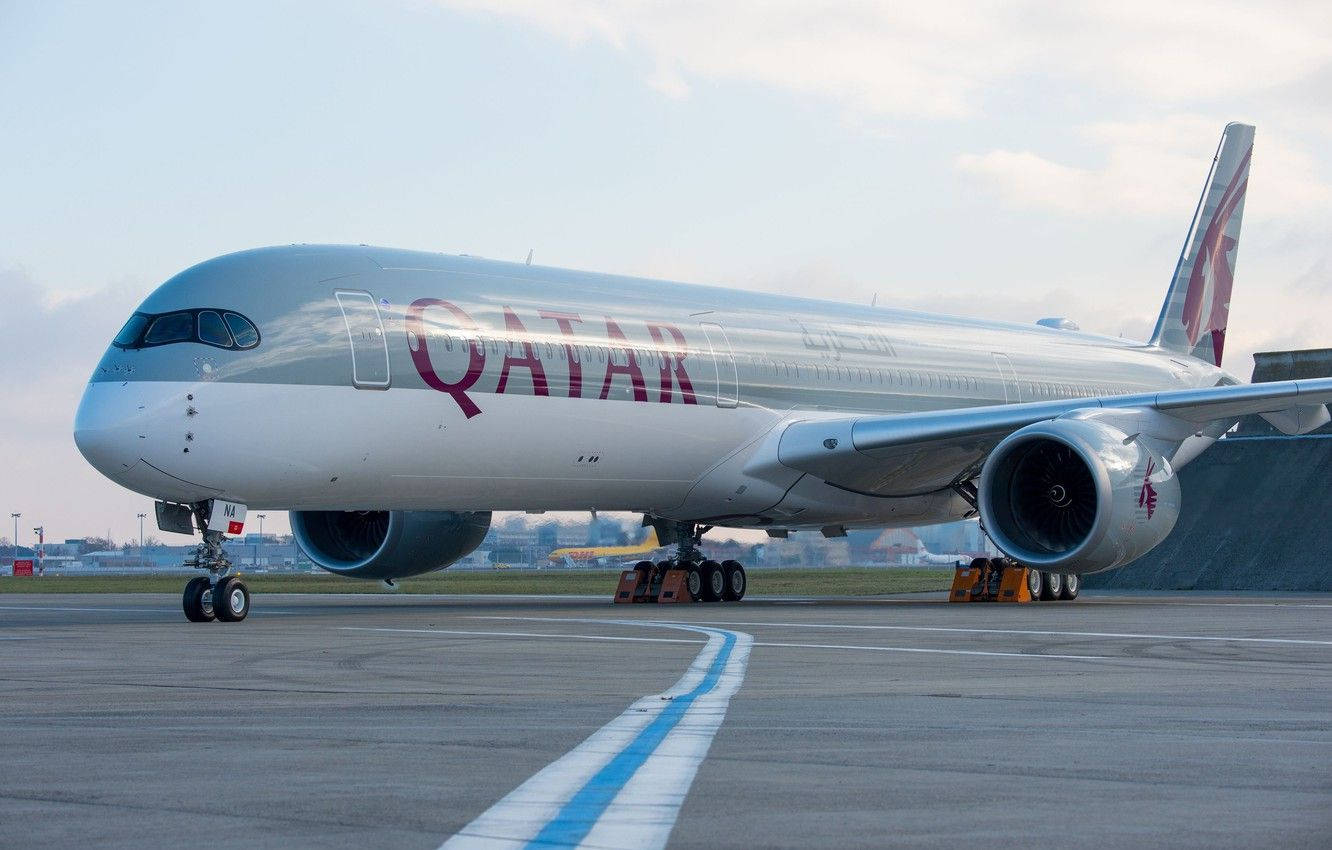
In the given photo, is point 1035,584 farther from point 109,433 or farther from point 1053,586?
point 109,433

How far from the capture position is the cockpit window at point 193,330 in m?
15.8

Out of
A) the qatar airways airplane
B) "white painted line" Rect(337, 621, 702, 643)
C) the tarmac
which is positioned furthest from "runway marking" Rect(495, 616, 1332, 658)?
the qatar airways airplane

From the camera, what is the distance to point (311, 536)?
68.4ft

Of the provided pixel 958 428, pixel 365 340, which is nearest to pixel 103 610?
pixel 365 340

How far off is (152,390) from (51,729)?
30.4ft

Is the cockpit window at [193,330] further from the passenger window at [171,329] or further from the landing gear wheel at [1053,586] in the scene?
the landing gear wheel at [1053,586]

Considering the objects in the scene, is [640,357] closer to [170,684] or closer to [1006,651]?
[1006,651]

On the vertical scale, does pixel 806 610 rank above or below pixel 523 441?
below

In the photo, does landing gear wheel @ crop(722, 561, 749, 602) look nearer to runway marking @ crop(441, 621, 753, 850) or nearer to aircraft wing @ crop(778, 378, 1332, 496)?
aircraft wing @ crop(778, 378, 1332, 496)

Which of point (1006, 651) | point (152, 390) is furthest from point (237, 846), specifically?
point (152, 390)

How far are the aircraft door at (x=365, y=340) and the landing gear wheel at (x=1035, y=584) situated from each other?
923cm

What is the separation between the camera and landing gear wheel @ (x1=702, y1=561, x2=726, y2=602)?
22.3m

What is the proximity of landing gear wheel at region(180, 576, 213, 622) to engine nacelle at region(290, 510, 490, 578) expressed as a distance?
4784 millimetres

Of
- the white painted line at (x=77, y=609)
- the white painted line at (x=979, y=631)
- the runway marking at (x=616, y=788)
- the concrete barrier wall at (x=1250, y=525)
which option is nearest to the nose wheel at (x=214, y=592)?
the white painted line at (x=979, y=631)
